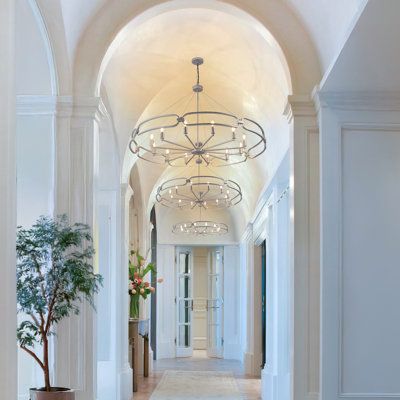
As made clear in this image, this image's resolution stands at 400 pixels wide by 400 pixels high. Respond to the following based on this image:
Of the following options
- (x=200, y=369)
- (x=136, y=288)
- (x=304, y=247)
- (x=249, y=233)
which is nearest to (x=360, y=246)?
(x=304, y=247)

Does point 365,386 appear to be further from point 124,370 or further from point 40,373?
point 124,370

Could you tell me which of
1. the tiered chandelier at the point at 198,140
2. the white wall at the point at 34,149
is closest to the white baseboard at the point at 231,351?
the tiered chandelier at the point at 198,140

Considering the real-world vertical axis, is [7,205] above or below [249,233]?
below

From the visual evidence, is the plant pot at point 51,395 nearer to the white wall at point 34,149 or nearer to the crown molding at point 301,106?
the white wall at point 34,149

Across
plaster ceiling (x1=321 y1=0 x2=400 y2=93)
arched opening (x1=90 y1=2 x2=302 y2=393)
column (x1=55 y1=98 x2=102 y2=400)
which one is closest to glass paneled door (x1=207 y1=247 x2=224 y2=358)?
arched opening (x1=90 y1=2 x2=302 y2=393)

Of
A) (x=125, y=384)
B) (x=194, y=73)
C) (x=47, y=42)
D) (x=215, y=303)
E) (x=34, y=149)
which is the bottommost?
(x=125, y=384)

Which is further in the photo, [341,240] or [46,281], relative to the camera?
[341,240]

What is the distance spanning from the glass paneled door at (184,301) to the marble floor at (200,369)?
1.44ft

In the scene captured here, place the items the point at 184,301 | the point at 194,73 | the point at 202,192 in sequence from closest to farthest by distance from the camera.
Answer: the point at 194,73
the point at 202,192
the point at 184,301

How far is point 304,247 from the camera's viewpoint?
6.27m

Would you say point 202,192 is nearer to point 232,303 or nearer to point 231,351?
point 232,303

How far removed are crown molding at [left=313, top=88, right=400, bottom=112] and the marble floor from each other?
6.83 m

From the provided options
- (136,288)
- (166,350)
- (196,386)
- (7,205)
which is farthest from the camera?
(166,350)

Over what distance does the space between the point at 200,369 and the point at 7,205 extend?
13047mm
